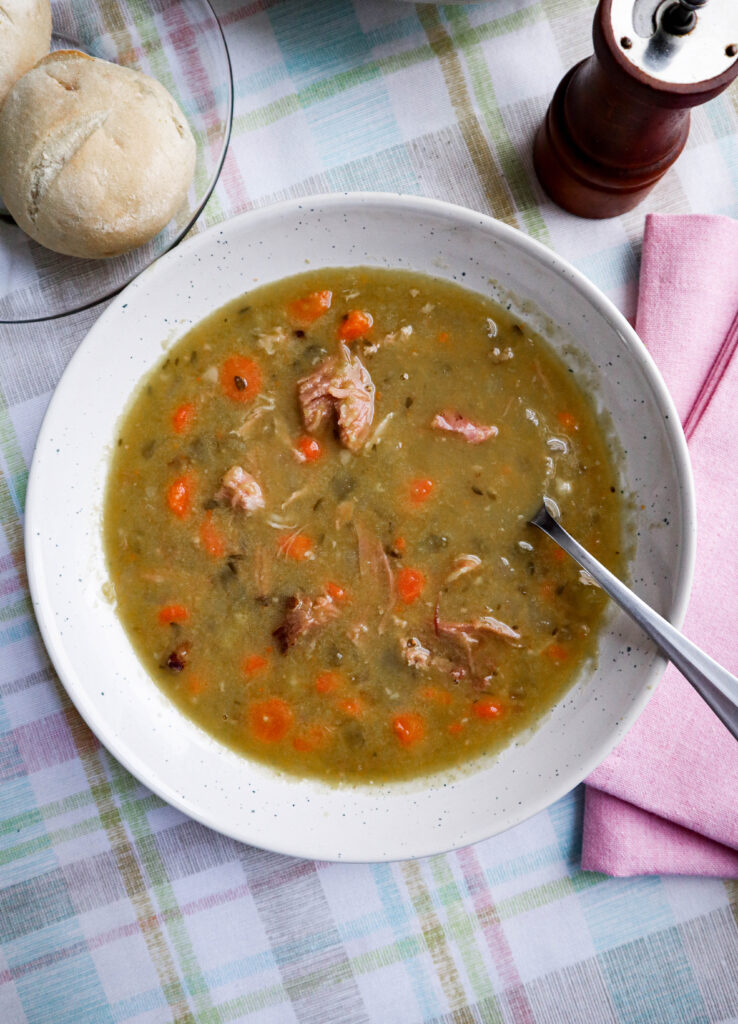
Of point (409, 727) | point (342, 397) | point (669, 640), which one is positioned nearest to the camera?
point (669, 640)

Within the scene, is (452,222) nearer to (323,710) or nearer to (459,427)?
(459,427)

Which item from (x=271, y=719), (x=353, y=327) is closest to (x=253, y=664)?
(x=271, y=719)

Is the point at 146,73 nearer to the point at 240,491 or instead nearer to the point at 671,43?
the point at 240,491

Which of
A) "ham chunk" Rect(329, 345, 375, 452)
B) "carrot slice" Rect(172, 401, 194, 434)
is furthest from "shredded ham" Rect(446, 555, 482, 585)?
"carrot slice" Rect(172, 401, 194, 434)

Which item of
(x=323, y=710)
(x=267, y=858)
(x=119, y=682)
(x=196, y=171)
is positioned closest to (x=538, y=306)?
(x=196, y=171)

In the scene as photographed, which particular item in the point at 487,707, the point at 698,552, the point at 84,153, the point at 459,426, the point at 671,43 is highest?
the point at 84,153

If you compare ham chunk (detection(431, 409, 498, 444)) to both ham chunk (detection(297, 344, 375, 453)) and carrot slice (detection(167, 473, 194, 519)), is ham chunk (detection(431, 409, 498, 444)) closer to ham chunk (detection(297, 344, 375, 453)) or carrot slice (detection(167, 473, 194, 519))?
ham chunk (detection(297, 344, 375, 453))
